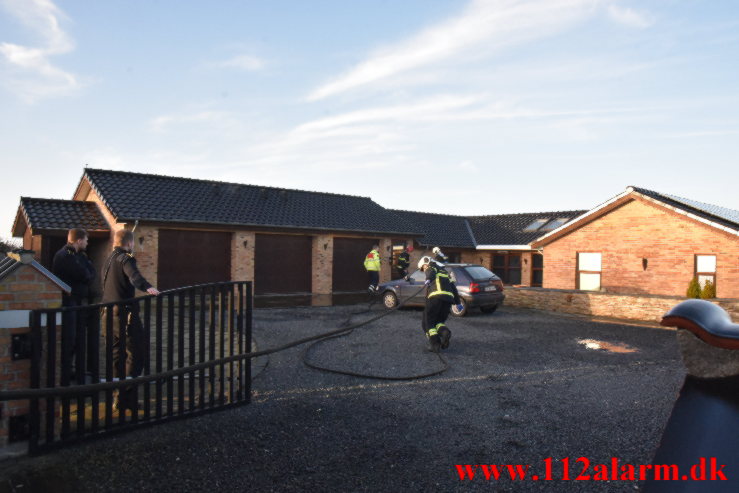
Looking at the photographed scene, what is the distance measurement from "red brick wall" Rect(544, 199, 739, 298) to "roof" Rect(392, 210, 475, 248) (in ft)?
26.5

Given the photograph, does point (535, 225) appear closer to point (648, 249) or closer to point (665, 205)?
point (648, 249)

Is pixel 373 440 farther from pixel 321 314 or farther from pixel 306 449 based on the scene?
pixel 321 314

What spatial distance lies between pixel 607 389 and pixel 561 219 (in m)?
22.7

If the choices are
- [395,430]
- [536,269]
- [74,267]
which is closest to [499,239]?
[536,269]

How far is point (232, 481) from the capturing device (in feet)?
11.6

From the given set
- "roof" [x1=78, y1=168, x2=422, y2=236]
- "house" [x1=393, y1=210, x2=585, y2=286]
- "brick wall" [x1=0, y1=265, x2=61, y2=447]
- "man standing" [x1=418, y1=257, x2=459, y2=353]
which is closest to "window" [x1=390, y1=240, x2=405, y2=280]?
"roof" [x1=78, y1=168, x2=422, y2=236]

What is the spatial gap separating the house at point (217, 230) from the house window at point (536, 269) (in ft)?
25.3

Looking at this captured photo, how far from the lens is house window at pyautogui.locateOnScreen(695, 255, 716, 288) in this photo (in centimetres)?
1605

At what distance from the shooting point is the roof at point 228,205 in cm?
1734

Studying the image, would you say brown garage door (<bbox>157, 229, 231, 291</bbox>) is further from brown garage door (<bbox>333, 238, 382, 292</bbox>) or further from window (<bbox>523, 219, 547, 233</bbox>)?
window (<bbox>523, 219, 547, 233</bbox>)

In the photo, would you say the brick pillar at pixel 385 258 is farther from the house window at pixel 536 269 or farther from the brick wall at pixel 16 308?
the brick wall at pixel 16 308

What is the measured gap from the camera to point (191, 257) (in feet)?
58.2

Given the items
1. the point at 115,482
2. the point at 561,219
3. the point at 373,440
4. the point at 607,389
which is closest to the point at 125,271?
the point at 115,482

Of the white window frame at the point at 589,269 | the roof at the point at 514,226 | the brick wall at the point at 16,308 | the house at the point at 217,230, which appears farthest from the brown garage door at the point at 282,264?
the brick wall at the point at 16,308
